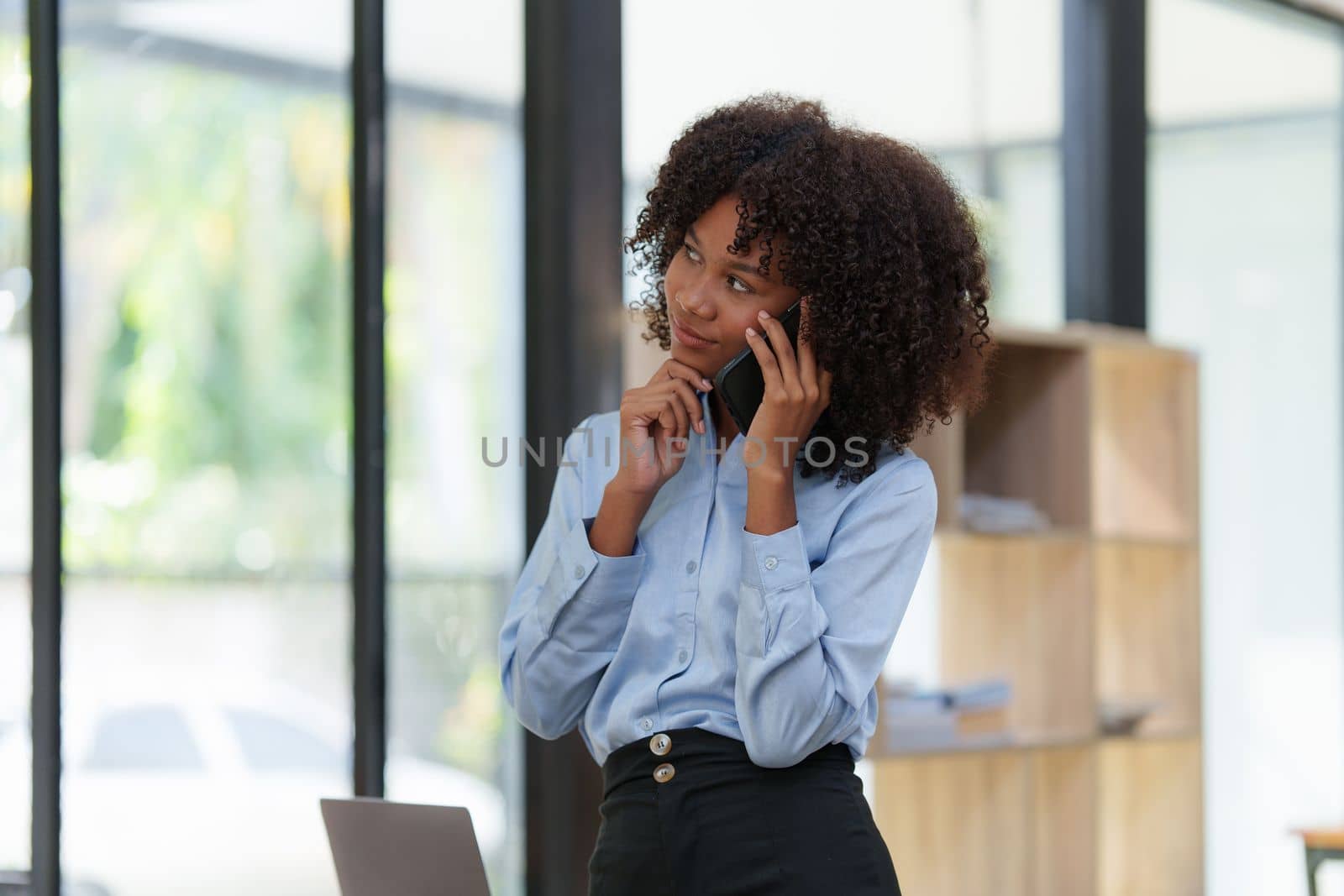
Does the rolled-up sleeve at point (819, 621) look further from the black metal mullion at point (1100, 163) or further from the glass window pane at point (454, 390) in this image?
the black metal mullion at point (1100, 163)

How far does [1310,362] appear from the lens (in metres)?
4.68

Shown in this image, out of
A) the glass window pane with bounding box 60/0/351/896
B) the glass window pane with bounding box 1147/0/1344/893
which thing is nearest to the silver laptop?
the glass window pane with bounding box 60/0/351/896

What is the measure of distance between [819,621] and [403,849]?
0.49 metres

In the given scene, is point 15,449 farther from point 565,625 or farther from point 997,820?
point 997,820

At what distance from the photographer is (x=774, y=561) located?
4.63 feet

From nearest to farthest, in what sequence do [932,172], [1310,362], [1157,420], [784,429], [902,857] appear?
[784,429], [932,172], [902,857], [1157,420], [1310,362]

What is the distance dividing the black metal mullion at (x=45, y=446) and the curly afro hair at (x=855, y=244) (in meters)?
1.71

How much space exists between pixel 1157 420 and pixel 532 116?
183 cm

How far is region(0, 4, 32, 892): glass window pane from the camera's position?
2.88 m

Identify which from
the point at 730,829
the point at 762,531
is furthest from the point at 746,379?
the point at 730,829

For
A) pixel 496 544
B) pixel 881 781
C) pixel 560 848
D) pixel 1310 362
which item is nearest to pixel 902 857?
pixel 881 781

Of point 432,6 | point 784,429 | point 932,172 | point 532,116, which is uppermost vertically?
point 432,6

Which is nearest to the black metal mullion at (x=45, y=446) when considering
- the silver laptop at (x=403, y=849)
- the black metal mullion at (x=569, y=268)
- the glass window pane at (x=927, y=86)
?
the black metal mullion at (x=569, y=268)

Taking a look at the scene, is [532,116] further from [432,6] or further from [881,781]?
[881,781]
